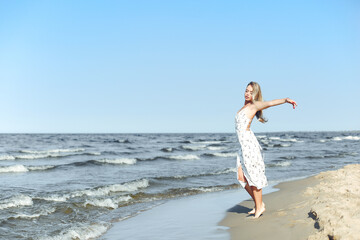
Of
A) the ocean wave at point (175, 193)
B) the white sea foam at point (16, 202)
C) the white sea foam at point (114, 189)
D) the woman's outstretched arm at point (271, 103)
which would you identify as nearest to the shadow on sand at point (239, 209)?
the woman's outstretched arm at point (271, 103)

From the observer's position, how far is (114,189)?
420 inches

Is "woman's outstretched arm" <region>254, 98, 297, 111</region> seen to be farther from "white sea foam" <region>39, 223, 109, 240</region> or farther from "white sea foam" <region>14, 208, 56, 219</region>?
"white sea foam" <region>14, 208, 56, 219</region>

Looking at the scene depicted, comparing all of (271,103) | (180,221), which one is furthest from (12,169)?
(271,103)

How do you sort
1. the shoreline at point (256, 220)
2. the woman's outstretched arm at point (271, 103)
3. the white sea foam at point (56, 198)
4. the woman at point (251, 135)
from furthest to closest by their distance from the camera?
1. the white sea foam at point (56, 198)
2. the woman at point (251, 135)
3. the woman's outstretched arm at point (271, 103)
4. the shoreline at point (256, 220)

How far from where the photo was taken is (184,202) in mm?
8430

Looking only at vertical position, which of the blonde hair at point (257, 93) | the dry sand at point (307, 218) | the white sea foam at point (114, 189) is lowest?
the white sea foam at point (114, 189)

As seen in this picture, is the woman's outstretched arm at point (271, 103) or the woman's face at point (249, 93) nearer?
the woman's outstretched arm at point (271, 103)

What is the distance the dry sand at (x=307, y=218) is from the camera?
3.69 m

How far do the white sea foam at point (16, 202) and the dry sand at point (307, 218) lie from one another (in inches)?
207

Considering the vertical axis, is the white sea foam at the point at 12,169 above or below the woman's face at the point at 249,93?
below

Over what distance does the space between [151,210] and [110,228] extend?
1677 millimetres

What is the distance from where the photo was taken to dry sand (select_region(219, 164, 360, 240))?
369 cm

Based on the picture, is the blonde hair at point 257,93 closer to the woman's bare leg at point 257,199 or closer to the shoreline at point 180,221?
the woman's bare leg at point 257,199

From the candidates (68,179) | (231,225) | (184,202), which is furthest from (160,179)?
(231,225)
